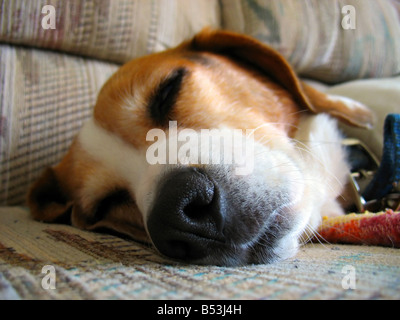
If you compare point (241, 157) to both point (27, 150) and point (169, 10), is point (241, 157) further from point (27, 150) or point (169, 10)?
point (169, 10)

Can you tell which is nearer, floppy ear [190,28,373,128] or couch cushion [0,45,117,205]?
floppy ear [190,28,373,128]

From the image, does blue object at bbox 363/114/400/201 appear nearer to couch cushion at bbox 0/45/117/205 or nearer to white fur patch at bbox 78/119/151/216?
white fur patch at bbox 78/119/151/216

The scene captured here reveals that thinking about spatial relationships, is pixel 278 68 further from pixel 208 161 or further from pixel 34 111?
pixel 34 111

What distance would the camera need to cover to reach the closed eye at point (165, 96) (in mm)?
1135

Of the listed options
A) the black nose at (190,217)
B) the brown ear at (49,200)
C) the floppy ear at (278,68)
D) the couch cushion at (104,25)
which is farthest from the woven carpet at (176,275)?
the couch cushion at (104,25)

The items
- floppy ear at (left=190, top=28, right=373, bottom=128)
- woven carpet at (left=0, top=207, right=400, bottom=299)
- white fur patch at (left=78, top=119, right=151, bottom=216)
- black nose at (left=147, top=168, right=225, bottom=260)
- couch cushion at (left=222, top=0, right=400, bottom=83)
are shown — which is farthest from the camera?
couch cushion at (left=222, top=0, right=400, bottom=83)

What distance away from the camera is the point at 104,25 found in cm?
186

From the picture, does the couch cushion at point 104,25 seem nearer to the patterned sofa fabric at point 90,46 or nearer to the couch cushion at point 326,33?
the patterned sofa fabric at point 90,46

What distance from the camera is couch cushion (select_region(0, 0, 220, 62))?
165 centimetres

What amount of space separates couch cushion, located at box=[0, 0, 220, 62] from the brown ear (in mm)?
759

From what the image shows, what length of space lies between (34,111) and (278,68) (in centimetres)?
118

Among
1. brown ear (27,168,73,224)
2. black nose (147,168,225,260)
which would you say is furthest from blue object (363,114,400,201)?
brown ear (27,168,73,224)

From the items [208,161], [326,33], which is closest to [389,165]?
[208,161]

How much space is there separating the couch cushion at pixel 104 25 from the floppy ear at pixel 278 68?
27.3 inches
